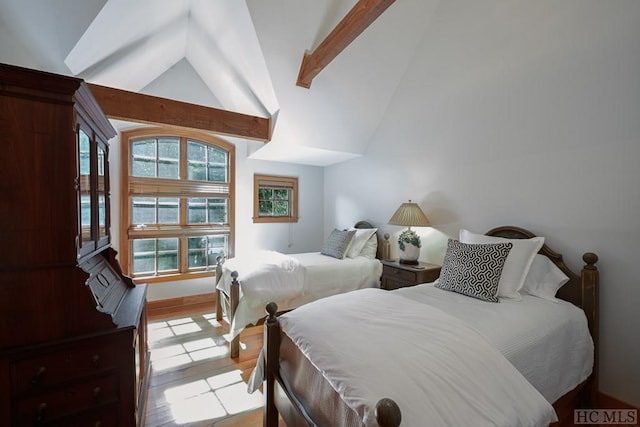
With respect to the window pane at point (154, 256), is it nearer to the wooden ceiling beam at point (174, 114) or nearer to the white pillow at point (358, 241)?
the wooden ceiling beam at point (174, 114)

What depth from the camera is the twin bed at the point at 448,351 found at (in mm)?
933

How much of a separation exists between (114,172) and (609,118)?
4.63 m

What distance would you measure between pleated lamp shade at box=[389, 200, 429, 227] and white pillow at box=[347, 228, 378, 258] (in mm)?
643

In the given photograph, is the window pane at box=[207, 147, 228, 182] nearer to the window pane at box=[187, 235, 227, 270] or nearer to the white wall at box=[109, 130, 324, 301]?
the white wall at box=[109, 130, 324, 301]

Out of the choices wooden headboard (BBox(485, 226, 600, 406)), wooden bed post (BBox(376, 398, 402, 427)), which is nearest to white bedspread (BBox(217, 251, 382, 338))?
wooden headboard (BBox(485, 226, 600, 406))

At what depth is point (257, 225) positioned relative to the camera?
168 inches

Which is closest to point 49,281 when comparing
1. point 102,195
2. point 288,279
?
point 102,195

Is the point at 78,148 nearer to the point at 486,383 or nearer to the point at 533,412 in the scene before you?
the point at 486,383

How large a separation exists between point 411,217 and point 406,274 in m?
0.60

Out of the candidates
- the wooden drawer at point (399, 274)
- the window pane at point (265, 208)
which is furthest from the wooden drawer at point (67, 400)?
the window pane at point (265, 208)

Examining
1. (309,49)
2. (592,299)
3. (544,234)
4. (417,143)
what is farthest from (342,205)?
(592,299)

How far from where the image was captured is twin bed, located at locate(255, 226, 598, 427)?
0.93 m

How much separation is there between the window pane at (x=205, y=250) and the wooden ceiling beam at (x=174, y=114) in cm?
162

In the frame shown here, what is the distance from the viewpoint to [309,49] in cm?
264
